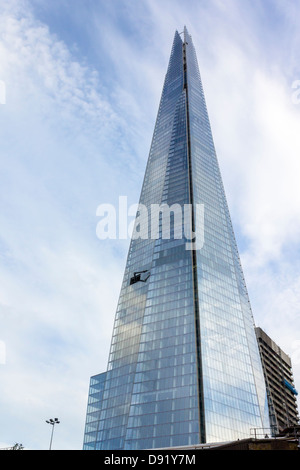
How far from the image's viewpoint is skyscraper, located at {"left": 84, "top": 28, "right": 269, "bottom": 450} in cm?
10694

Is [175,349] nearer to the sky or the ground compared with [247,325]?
nearer to the ground

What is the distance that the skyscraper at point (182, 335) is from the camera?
107 meters

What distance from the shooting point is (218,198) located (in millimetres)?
160000

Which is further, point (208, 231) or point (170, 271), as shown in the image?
point (208, 231)

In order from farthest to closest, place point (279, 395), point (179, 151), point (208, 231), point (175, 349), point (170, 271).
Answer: point (279, 395)
point (179, 151)
point (208, 231)
point (170, 271)
point (175, 349)

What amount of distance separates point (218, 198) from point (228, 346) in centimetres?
5705

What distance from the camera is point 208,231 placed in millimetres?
142875

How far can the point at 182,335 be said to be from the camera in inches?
4653

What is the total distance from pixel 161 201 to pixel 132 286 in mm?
30510

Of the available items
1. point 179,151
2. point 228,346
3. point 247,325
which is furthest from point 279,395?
point 179,151
